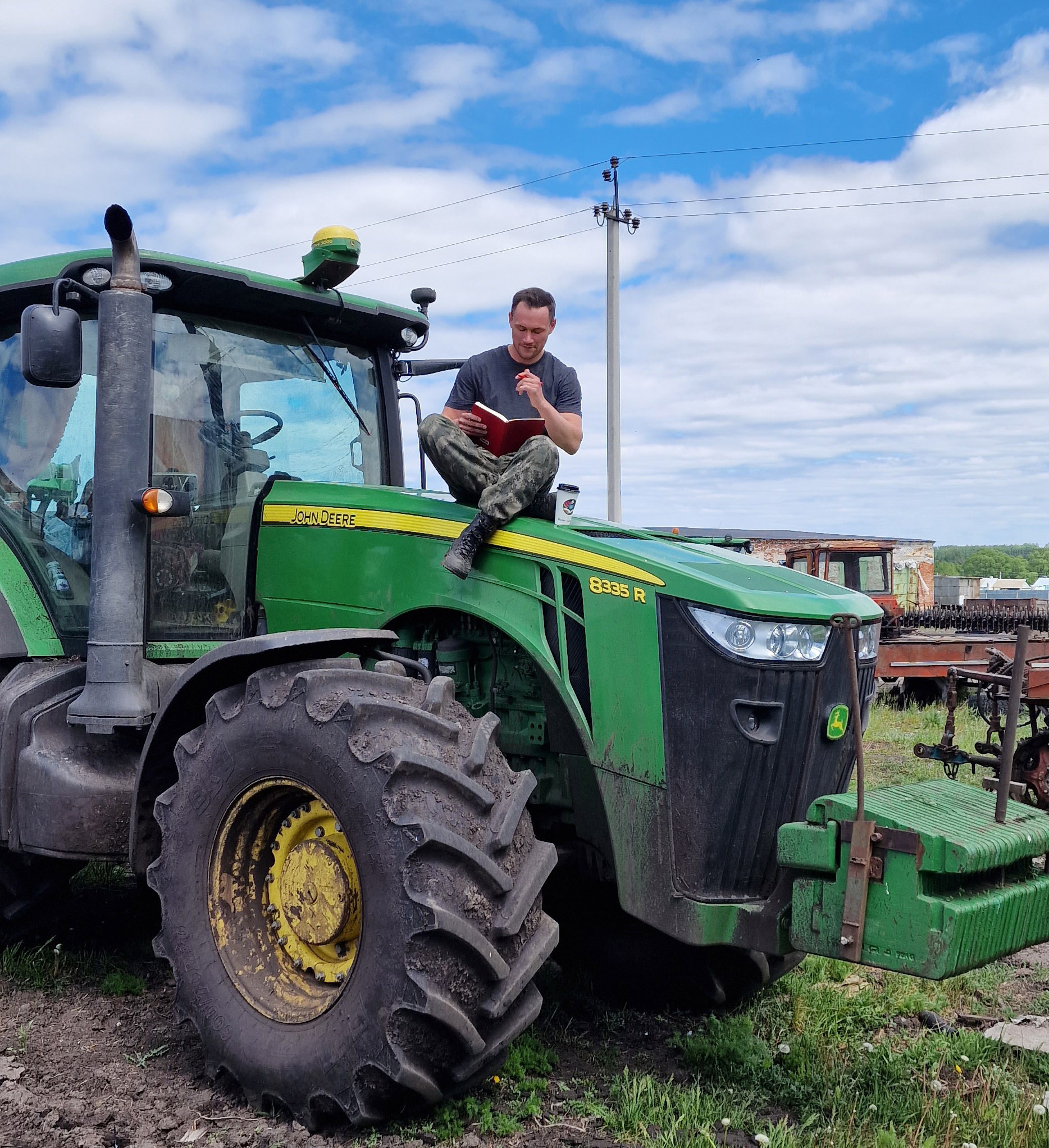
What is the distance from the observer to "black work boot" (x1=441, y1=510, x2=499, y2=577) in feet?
12.4

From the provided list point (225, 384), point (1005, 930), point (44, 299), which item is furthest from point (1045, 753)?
point (44, 299)

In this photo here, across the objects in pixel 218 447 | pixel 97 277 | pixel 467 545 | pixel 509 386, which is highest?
pixel 97 277

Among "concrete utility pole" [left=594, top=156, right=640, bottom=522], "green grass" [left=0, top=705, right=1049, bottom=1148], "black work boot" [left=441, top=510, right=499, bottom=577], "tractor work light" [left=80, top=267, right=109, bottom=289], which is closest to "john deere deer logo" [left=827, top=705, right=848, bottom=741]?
"green grass" [left=0, top=705, right=1049, bottom=1148]

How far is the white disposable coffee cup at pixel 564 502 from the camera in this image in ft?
12.8

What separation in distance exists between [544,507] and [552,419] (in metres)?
0.32

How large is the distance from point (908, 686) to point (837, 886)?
39.9ft

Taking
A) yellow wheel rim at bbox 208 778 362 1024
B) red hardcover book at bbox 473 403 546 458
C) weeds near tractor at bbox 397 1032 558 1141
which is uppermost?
red hardcover book at bbox 473 403 546 458

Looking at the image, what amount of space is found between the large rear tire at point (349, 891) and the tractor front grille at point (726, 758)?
456 mm

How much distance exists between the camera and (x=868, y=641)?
149 inches

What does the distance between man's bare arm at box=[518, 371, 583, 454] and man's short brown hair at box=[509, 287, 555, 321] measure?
263 mm

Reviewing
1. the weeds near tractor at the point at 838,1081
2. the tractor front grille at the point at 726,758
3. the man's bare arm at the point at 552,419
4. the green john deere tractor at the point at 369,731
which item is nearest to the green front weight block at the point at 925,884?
the green john deere tractor at the point at 369,731

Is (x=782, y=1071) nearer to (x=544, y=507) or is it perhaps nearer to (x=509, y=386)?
(x=544, y=507)

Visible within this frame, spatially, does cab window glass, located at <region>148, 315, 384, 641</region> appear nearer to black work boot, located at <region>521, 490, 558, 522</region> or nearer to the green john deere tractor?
the green john deere tractor

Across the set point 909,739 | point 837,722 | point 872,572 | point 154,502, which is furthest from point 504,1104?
point 872,572
